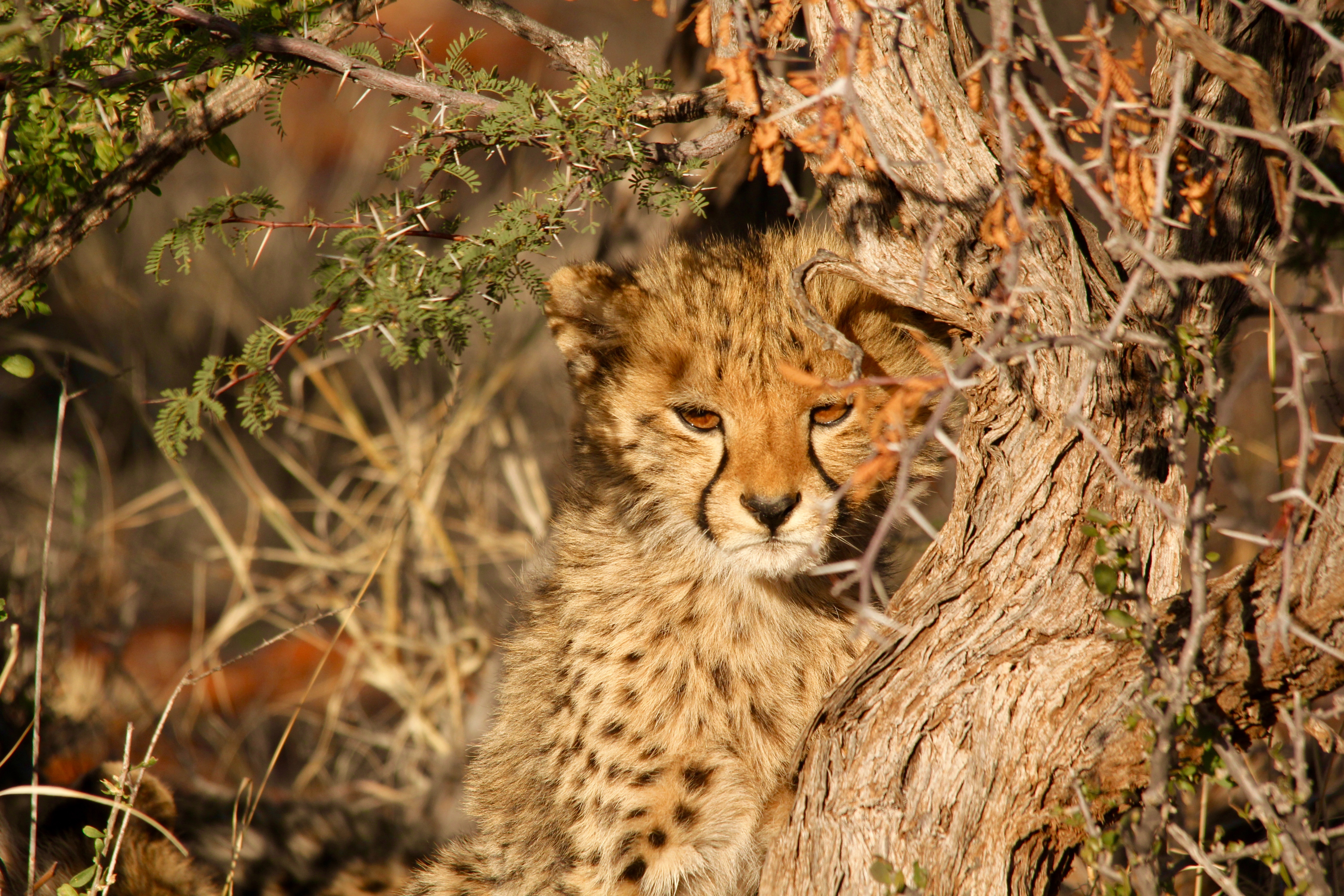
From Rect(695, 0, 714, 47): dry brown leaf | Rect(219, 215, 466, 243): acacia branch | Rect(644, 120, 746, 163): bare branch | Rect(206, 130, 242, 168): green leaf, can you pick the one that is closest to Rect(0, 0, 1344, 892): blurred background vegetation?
Rect(219, 215, 466, 243): acacia branch

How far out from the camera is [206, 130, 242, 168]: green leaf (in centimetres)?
199

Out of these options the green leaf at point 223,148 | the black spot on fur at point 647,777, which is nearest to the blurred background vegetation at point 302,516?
the green leaf at point 223,148

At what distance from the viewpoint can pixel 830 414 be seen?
6.33 ft

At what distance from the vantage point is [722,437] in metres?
1.98

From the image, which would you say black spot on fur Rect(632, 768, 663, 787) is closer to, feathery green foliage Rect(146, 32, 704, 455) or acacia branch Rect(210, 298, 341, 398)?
feathery green foliage Rect(146, 32, 704, 455)

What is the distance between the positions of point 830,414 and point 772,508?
223 mm

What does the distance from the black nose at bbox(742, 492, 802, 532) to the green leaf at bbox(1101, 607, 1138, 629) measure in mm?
537

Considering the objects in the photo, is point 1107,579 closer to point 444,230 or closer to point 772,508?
point 772,508

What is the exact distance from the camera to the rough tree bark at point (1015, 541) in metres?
1.58

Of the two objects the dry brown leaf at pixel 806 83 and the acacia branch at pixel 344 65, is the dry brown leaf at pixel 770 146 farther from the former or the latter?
the acacia branch at pixel 344 65

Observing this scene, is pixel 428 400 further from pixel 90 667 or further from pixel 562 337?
pixel 562 337

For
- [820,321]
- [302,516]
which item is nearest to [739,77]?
[820,321]

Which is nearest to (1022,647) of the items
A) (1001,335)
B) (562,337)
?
(1001,335)

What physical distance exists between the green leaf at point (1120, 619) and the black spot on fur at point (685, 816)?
2.82 ft
